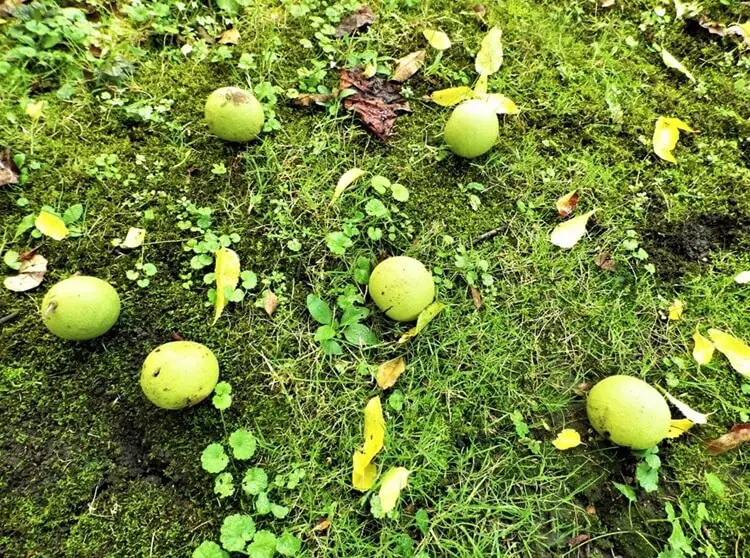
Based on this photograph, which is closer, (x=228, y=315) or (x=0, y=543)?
(x=0, y=543)

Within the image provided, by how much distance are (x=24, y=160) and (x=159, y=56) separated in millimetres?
1009

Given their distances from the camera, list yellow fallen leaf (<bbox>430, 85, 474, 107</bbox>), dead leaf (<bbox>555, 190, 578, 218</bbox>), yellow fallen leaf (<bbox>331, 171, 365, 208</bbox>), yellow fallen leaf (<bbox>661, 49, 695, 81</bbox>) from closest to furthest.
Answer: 1. yellow fallen leaf (<bbox>331, 171, 365, 208</bbox>)
2. dead leaf (<bbox>555, 190, 578, 218</bbox>)
3. yellow fallen leaf (<bbox>430, 85, 474, 107</bbox>)
4. yellow fallen leaf (<bbox>661, 49, 695, 81</bbox>)

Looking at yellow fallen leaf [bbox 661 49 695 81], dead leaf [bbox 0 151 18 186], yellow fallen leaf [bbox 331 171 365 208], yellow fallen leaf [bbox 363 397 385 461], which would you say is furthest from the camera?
yellow fallen leaf [bbox 661 49 695 81]

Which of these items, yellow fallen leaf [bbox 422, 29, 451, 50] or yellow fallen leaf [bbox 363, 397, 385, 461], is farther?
yellow fallen leaf [bbox 422, 29, 451, 50]

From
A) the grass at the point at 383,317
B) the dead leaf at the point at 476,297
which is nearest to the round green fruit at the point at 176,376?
the grass at the point at 383,317

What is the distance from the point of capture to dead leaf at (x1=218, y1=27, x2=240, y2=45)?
3.41 metres

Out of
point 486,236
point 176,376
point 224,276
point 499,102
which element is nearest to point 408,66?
point 499,102

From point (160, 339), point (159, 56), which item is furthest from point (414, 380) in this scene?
point (159, 56)

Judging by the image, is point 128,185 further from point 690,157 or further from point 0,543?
point 690,157

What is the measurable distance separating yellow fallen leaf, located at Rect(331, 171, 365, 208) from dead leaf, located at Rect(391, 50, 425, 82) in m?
0.82

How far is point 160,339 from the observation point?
8.34 ft

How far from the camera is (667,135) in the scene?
3.31 meters

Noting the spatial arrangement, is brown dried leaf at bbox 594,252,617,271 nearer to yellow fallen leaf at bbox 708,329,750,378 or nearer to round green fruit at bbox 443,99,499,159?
yellow fallen leaf at bbox 708,329,750,378

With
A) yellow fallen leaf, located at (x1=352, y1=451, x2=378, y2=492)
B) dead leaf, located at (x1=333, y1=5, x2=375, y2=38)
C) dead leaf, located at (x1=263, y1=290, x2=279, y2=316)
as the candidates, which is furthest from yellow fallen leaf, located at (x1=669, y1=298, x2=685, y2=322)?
dead leaf, located at (x1=333, y1=5, x2=375, y2=38)
